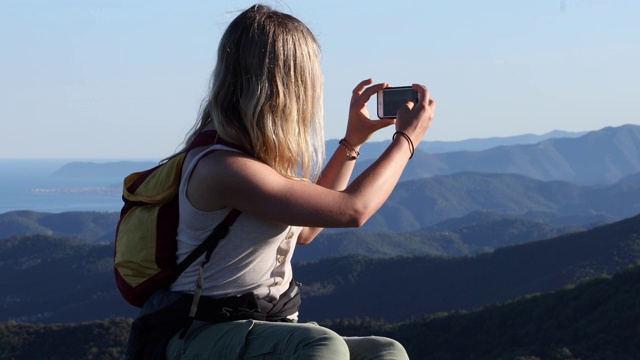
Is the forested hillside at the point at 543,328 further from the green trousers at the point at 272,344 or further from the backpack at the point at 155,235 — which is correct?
the backpack at the point at 155,235

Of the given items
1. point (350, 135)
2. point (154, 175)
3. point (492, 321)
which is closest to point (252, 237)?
point (154, 175)

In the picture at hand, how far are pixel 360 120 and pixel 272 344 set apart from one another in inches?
48.5

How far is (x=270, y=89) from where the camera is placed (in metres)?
3.22

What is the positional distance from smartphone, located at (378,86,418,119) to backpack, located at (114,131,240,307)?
2.57ft

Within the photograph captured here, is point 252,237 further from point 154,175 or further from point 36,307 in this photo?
point 36,307

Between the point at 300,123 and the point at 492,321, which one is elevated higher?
the point at 300,123

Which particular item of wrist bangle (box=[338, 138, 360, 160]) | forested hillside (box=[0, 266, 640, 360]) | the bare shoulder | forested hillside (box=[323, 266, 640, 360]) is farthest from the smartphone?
forested hillside (box=[323, 266, 640, 360])

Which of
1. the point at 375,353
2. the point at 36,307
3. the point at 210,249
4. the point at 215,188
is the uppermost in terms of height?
the point at 215,188

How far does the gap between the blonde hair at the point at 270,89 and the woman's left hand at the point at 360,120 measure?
0.64 m

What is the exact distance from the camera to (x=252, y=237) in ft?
10.6

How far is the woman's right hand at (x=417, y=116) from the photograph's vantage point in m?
3.48

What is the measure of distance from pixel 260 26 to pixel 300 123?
33cm

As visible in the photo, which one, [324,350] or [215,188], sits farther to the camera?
[215,188]

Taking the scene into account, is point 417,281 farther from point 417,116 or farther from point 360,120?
point 417,116
